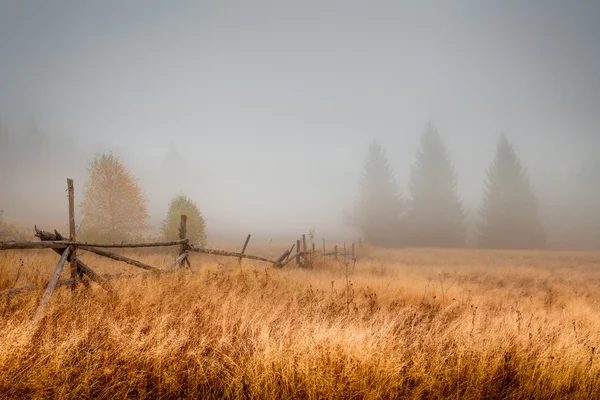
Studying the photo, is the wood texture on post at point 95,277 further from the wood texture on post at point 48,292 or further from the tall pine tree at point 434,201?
the tall pine tree at point 434,201

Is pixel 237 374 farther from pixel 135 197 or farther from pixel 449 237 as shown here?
pixel 449 237

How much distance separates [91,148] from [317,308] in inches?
3560

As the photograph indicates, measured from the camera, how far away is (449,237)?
3497cm

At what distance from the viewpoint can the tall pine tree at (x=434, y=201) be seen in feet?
116

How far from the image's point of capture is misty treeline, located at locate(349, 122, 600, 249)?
33.8 m

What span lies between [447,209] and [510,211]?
6857 mm

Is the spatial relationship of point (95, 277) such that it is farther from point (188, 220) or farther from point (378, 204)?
point (378, 204)

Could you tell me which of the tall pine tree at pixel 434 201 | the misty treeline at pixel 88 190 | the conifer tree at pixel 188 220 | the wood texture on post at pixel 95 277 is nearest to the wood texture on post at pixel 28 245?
the wood texture on post at pixel 95 277

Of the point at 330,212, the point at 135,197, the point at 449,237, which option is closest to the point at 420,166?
the point at 449,237

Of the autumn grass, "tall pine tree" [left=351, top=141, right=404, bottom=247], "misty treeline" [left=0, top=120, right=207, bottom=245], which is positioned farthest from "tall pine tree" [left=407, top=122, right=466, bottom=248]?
the autumn grass

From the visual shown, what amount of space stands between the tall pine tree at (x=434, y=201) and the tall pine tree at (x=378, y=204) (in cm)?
205

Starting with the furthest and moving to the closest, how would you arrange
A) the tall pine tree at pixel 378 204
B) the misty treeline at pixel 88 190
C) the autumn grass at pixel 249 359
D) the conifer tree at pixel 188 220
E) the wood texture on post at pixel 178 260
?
the tall pine tree at pixel 378 204
the misty treeline at pixel 88 190
the conifer tree at pixel 188 220
the wood texture on post at pixel 178 260
the autumn grass at pixel 249 359

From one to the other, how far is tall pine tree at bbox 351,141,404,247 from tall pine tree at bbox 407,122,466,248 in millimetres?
2053

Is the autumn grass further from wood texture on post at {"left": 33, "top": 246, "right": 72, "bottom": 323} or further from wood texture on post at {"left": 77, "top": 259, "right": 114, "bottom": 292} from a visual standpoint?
wood texture on post at {"left": 77, "top": 259, "right": 114, "bottom": 292}
